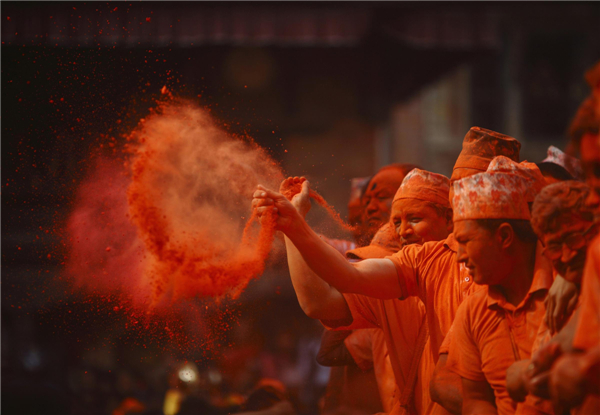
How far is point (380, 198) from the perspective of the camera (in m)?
4.62

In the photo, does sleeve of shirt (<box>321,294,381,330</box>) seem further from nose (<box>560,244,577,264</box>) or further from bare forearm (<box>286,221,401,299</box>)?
nose (<box>560,244,577,264</box>)

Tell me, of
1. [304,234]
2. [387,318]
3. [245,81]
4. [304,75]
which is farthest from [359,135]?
[304,234]

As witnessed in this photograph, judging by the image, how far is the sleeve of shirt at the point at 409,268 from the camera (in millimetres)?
2869

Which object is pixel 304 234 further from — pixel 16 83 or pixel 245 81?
pixel 245 81

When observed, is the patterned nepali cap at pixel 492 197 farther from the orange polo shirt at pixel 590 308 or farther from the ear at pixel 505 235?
the orange polo shirt at pixel 590 308

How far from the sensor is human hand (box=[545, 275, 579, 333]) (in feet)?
6.47

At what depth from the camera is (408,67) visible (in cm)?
780

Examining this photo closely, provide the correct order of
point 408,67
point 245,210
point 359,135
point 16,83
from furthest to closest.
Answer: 1. point 359,135
2. point 408,67
3. point 16,83
4. point 245,210

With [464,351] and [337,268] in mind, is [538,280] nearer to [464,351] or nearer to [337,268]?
[464,351]

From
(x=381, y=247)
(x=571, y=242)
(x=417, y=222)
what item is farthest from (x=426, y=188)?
(x=571, y=242)

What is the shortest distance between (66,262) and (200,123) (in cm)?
170

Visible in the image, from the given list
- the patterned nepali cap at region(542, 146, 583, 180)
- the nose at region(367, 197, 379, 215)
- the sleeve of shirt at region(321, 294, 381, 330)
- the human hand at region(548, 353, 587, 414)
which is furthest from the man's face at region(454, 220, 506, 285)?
the nose at region(367, 197, 379, 215)

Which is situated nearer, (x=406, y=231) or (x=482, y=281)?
(x=482, y=281)

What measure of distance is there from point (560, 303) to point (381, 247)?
1.69m
